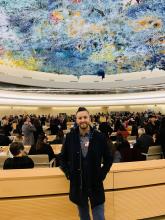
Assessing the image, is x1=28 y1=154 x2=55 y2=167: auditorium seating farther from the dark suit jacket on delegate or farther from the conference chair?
the dark suit jacket on delegate

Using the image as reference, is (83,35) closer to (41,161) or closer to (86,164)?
(41,161)

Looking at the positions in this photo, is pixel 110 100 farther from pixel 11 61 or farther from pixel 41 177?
pixel 41 177

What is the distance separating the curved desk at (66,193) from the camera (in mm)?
3795

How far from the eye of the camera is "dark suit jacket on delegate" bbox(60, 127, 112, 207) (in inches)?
131

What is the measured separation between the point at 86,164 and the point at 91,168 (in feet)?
0.21

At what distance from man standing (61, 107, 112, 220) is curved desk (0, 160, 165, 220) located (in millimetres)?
512

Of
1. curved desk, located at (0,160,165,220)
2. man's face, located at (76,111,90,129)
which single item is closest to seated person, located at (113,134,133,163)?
curved desk, located at (0,160,165,220)

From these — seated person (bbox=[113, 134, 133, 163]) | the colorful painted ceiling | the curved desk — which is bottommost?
the curved desk

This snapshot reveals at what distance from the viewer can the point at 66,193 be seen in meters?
3.91

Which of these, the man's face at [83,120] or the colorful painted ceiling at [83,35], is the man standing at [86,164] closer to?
the man's face at [83,120]

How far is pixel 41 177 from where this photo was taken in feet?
12.6

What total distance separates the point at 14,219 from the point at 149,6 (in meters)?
16.2

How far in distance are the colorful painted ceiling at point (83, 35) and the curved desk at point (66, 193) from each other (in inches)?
578

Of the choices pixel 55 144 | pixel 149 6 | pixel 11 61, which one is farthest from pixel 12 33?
pixel 55 144
